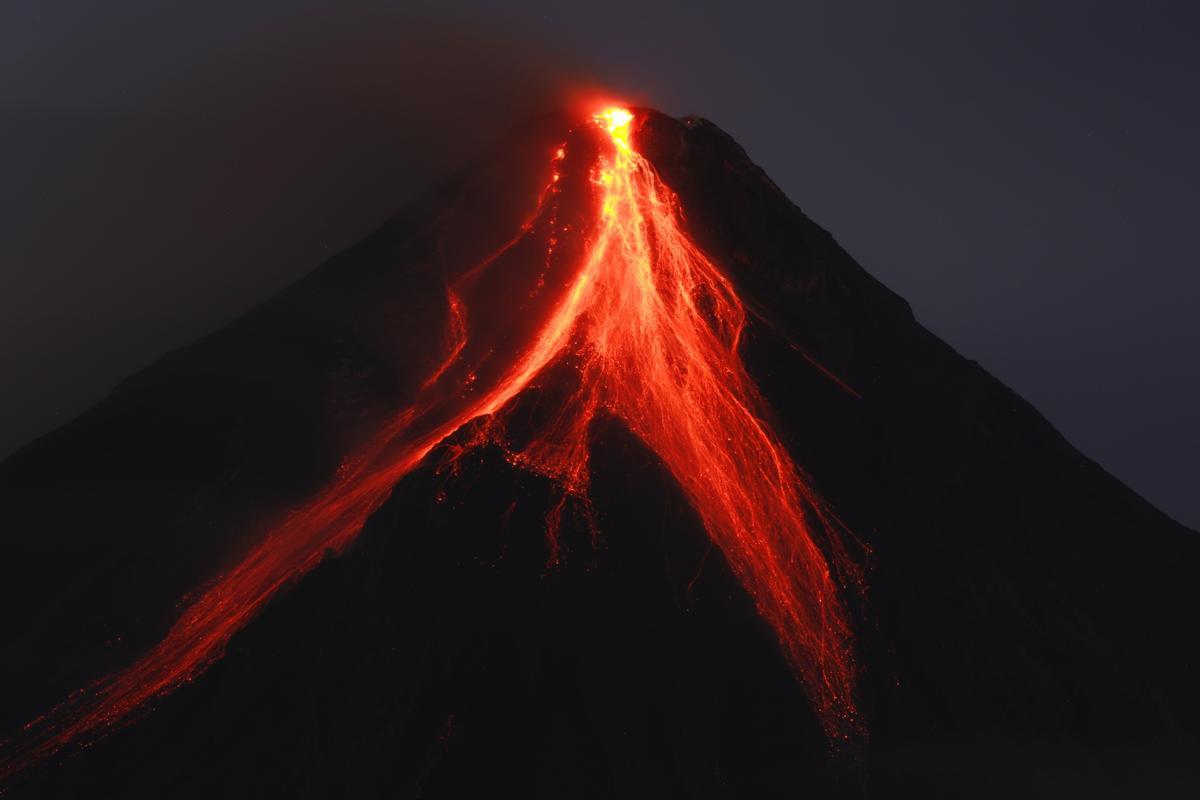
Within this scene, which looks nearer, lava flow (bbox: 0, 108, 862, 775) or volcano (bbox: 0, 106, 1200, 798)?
volcano (bbox: 0, 106, 1200, 798)

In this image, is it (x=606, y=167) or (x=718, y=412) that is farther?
(x=606, y=167)

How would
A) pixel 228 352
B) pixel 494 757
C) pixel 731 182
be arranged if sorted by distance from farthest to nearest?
pixel 731 182
pixel 228 352
pixel 494 757

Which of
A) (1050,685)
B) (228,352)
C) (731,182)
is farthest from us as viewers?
(731,182)

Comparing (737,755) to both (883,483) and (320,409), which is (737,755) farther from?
(320,409)

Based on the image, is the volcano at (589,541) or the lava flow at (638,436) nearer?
the volcano at (589,541)

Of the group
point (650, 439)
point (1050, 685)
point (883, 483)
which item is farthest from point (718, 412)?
point (1050, 685)
